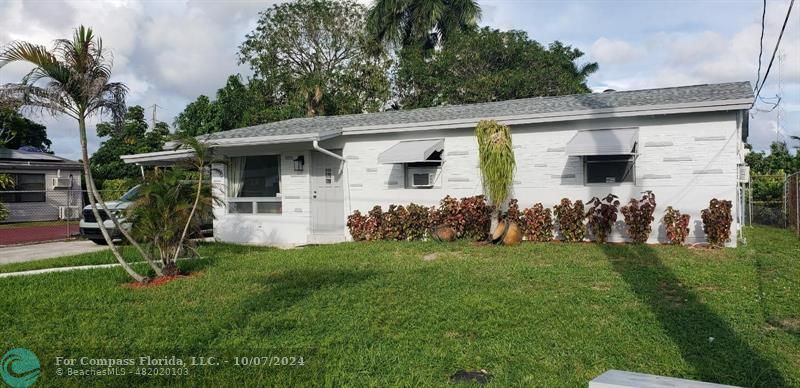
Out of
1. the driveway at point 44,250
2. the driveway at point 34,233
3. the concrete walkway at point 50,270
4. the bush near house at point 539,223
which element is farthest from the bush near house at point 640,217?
the driveway at point 34,233

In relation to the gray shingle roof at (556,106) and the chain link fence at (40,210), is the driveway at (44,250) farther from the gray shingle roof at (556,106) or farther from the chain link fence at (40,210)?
the chain link fence at (40,210)

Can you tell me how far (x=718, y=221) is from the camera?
32.7ft

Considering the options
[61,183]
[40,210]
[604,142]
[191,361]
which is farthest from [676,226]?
[40,210]

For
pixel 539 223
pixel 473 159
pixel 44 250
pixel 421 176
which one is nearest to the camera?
pixel 539 223

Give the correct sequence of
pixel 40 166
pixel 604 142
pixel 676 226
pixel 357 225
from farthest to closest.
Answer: pixel 40 166 < pixel 357 225 < pixel 604 142 < pixel 676 226

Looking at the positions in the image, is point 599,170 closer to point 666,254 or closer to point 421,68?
point 666,254

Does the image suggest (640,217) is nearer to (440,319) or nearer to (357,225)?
(357,225)

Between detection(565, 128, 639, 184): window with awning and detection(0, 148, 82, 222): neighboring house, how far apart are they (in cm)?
2110

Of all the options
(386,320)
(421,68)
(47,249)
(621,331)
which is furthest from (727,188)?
(421,68)

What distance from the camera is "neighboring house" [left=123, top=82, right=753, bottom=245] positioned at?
1052 centimetres

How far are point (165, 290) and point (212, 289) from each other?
0.64m

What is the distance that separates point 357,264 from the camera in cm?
934

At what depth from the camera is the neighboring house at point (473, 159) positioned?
34.5 ft

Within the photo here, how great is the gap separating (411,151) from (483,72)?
14804mm
